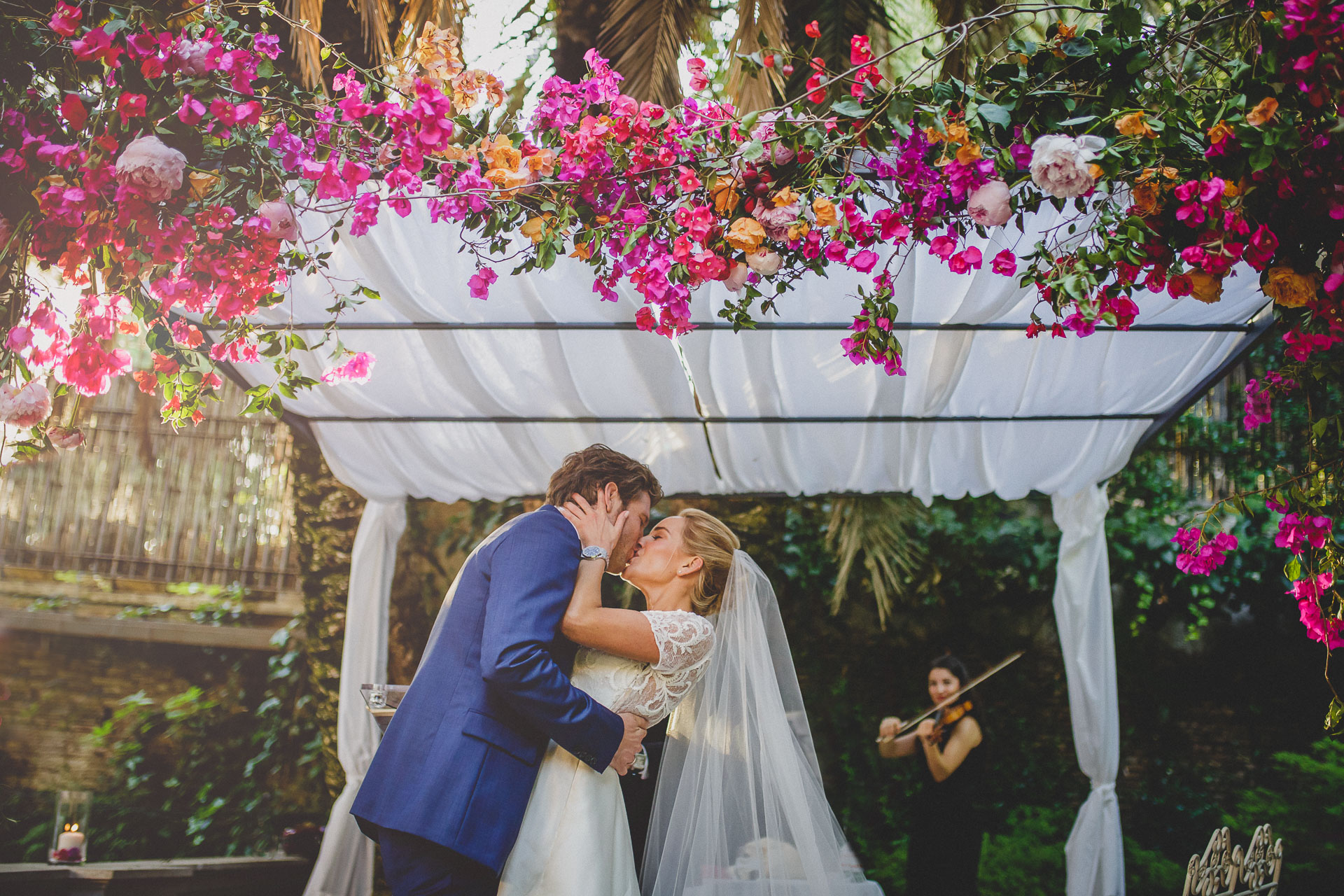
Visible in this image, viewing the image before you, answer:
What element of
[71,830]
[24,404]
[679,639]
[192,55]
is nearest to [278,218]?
[192,55]

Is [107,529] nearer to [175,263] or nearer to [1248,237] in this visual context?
[175,263]

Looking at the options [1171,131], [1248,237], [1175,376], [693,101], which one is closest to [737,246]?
[693,101]

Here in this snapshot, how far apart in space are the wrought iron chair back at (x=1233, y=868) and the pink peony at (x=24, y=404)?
3.89 m

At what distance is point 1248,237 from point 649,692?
5.44ft

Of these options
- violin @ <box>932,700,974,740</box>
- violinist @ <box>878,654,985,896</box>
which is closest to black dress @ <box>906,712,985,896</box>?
violinist @ <box>878,654,985,896</box>

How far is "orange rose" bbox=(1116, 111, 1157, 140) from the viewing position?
159 cm

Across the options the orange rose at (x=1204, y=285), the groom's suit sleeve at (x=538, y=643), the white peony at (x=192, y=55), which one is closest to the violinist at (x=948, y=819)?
the groom's suit sleeve at (x=538, y=643)

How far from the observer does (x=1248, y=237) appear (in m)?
1.58

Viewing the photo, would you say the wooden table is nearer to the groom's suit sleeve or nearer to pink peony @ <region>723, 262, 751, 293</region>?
the groom's suit sleeve

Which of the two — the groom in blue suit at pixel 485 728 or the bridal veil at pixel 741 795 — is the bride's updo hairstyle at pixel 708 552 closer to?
the bridal veil at pixel 741 795

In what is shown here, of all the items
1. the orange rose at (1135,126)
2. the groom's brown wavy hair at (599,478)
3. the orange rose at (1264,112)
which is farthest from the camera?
the groom's brown wavy hair at (599,478)

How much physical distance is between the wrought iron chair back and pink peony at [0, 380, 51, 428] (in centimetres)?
389

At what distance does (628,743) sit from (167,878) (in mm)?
2319

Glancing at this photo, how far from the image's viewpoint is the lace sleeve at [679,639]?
Result: 2.27 metres
